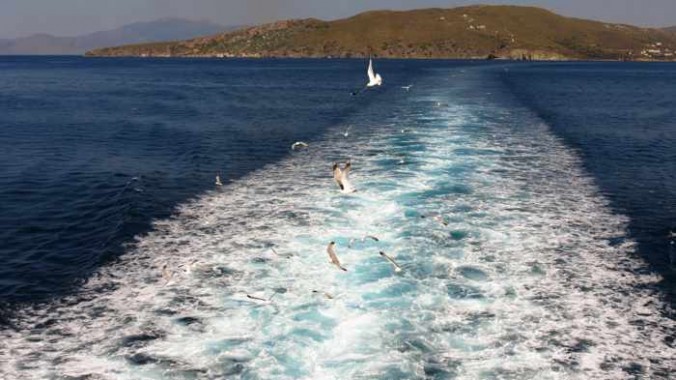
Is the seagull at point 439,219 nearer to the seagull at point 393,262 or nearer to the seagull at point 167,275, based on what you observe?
the seagull at point 393,262

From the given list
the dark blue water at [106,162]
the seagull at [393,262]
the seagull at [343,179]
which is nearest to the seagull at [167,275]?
the dark blue water at [106,162]

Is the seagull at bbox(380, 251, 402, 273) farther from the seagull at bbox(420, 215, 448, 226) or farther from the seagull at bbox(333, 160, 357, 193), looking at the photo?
the seagull at bbox(333, 160, 357, 193)

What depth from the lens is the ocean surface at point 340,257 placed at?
13547 mm

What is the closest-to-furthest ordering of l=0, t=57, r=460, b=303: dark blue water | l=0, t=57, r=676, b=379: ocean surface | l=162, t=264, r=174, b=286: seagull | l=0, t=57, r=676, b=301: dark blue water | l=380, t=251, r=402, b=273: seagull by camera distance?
l=0, t=57, r=676, b=379: ocean surface < l=162, t=264, r=174, b=286: seagull < l=380, t=251, r=402, b=273: seagull < l=0, t=57, r=460, b=303: dark blue water < l=0, t=57, r=676, b=301: dark blue water

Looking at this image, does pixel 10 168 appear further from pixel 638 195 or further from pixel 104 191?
pixel 638 195

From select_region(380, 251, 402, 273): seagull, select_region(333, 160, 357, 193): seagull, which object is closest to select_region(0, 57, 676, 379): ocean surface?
select_region(380, 251, 402, 273): seagull

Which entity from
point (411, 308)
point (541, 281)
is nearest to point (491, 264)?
point (541, 281)

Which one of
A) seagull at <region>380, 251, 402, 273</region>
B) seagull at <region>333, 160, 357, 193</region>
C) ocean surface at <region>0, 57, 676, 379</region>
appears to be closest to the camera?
ocean surface at <region>0, 57, 676, 379</region>

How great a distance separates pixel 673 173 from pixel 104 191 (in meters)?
30.4

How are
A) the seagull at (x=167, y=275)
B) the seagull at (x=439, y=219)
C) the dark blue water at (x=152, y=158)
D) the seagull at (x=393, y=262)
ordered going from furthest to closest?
the seagull at (x=439, y=219) < the dark blue water at (x=152, y=158) < the seagull at (x=393, y=262) < the seagull at (x=167, y=275)

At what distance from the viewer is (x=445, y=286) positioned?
17.2 m

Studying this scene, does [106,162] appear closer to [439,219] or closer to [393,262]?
[439,219]

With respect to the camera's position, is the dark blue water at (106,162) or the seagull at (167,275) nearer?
the seagull at (167,275)

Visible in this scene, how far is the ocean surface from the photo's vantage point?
13.5 meters
